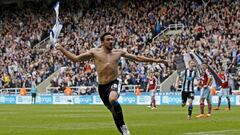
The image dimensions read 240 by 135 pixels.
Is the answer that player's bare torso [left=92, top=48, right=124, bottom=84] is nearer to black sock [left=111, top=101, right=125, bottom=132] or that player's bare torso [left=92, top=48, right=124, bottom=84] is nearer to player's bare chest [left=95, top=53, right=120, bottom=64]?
player's bare chest [left=95, top=53, right=120, bottom=64]

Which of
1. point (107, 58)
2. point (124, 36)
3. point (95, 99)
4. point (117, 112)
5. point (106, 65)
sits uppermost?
point (124, 36)

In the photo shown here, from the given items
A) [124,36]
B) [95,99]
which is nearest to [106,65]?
[95,99]

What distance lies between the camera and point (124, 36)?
5459cm

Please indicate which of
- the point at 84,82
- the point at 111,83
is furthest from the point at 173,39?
the point at 111,83

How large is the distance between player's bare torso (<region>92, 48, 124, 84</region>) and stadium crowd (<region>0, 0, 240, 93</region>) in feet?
99.1

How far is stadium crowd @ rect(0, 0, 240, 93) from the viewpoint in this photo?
158ft

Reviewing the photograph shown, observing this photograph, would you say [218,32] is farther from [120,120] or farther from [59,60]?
[120,120]

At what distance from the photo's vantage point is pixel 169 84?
158 ft

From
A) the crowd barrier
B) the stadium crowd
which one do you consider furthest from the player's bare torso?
the stadium crowd

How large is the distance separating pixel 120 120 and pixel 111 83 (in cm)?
90

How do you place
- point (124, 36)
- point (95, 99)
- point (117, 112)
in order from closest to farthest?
point (117, 112) → point (95, 99) → point (124, 36)

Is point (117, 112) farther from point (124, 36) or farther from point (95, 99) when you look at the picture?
point (124, 36)

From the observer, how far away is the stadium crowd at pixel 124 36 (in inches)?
1897

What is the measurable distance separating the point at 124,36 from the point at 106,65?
131ft
